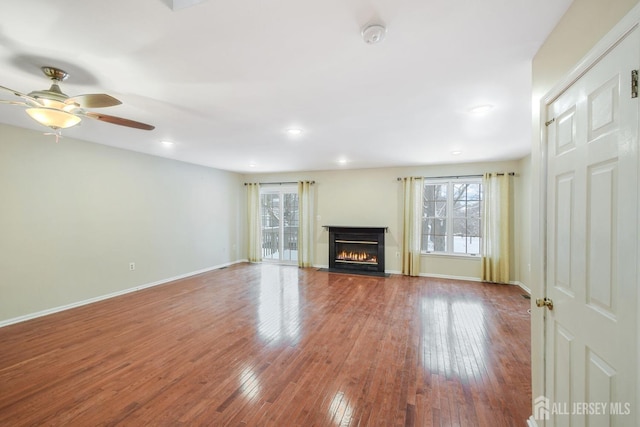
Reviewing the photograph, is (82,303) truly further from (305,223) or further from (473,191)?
(473,191)

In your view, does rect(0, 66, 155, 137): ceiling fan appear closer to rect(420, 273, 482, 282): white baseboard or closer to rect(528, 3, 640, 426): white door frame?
rect(528, 3, 640, 426): white door frame

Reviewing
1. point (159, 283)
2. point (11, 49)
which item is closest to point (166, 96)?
point (11, 49)

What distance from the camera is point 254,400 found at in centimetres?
199

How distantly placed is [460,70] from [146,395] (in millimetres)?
3459

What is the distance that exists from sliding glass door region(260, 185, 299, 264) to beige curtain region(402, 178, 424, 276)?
9.48ft

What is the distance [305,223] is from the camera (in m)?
6.89

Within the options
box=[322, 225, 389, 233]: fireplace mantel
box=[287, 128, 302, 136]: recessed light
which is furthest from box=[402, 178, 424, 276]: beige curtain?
box=[287, 128, 302, 136]: recessed light

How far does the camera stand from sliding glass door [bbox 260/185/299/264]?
286 inches

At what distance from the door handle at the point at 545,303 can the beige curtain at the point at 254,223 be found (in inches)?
257

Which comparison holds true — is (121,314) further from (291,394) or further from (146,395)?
(291,394)

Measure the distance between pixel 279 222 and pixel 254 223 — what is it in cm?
71

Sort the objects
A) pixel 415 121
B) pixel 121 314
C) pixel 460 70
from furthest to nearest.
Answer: pixel 121 314 < pixel 415 121 < pixel 460 70

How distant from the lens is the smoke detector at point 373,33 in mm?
1432

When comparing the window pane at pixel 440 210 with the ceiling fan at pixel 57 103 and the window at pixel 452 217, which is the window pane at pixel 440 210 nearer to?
the window at pixel 452 217
